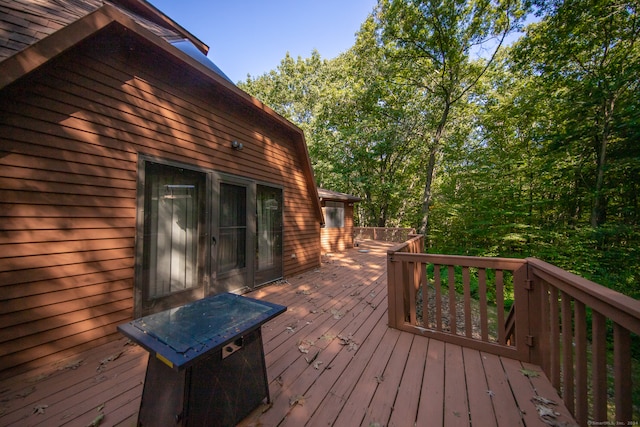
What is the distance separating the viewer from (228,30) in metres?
8.38

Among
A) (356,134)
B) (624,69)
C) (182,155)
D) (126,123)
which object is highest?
(356,134)

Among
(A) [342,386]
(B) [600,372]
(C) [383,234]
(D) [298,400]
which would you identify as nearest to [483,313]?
(B) [600,372]

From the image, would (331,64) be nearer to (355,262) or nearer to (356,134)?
(356,134)

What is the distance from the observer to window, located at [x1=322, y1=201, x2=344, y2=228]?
32.5ft

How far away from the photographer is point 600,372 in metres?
1.20

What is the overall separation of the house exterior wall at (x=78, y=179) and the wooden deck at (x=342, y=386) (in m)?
0.39

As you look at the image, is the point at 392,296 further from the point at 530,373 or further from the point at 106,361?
the point at 106,361

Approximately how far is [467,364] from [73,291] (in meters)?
3.84

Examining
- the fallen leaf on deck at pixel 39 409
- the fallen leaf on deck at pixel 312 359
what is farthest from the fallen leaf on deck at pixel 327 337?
the fallen leaf on deck at pixel 39 409

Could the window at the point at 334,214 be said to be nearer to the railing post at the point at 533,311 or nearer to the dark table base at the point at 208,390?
the railing post at the point at 533,311

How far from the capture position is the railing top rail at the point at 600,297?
1.01 metres

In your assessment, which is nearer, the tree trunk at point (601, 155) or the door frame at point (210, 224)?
the door frame at point (210, 224)

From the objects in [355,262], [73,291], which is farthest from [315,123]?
[73,291]

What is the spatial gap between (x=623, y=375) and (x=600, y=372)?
0.10 meters
